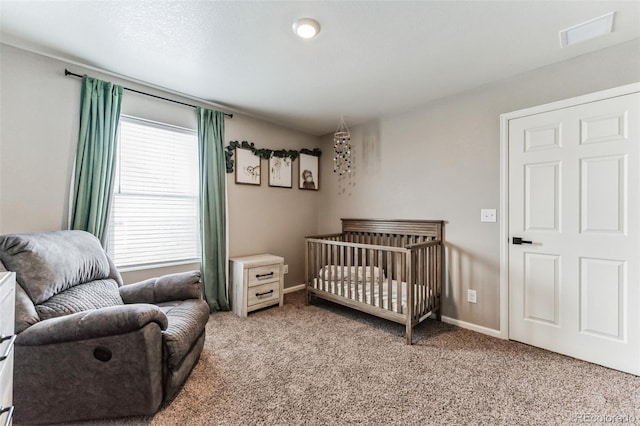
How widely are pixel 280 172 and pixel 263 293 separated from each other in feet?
5.28

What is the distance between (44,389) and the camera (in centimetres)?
132

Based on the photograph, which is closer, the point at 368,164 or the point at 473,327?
the point at 473,327

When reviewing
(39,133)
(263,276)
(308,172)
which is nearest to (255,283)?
(263,276)

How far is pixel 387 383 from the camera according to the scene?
1.73 meters

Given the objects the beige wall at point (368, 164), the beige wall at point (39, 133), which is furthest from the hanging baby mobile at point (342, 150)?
the beige wall at point (39, 133)

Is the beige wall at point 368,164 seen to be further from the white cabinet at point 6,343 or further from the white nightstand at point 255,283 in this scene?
the white cabinet at point 6,343

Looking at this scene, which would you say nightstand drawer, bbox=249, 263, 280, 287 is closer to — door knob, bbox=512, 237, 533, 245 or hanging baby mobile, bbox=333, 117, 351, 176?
hanging baby mobile, bbox=333, 117, 351, 176

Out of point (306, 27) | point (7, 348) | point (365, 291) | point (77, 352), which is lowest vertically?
point (365, 291)

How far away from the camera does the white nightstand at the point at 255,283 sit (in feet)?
9.36

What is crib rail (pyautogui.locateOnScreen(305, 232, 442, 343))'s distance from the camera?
2332 millimetres

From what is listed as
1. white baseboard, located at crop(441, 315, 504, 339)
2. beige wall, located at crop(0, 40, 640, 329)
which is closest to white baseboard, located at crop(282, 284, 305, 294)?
beige wall, located at crop(0, 40, 640, 329)

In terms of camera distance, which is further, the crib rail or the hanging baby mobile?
the hanging baby mobile

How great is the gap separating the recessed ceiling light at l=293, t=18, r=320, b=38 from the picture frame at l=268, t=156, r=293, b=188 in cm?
191

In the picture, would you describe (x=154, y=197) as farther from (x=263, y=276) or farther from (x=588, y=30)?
(x=588, y=30)
